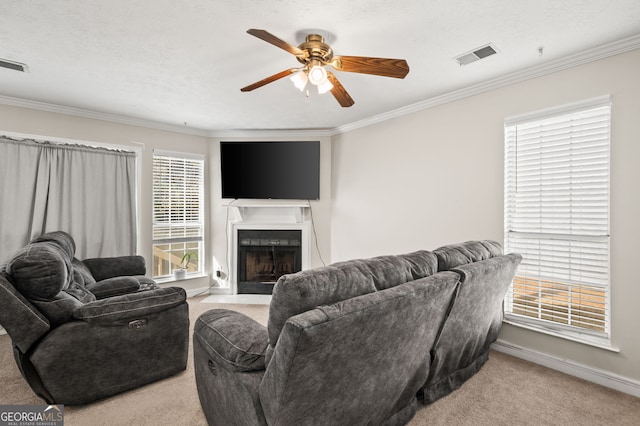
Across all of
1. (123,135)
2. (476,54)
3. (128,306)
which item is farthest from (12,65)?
(476,54)

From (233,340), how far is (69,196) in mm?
3625

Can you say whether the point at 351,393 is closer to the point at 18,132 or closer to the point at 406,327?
the point at 406,327

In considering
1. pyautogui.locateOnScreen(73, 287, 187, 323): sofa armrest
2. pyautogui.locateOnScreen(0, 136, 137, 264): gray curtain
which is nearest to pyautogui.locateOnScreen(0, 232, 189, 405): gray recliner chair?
pyautogui.locateOnScreen(73, 287, 187, 323): sofa armrest

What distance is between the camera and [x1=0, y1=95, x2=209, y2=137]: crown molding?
364cm

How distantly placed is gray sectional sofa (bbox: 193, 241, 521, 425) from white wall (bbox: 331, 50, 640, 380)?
3.74 ft

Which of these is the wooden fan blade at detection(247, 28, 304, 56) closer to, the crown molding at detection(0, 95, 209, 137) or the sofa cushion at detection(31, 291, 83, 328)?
the sofa cushion at detection(31, 291, 83, 328)

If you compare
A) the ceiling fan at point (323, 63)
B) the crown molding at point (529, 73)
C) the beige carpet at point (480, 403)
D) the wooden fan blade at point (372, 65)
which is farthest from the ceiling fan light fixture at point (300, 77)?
the beige carpet at point (480, 403)

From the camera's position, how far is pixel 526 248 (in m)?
3.00

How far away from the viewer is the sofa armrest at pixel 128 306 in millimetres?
2174

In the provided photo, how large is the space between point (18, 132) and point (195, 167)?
2.07m

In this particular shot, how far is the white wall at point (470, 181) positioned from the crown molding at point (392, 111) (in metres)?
0.06

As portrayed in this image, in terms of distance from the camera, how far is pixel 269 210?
5203 millimetres

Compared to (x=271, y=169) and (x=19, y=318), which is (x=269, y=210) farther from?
(x=19, y=318)

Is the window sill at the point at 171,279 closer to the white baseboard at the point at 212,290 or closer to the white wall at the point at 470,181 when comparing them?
the white baseboard at the point at 212,290
